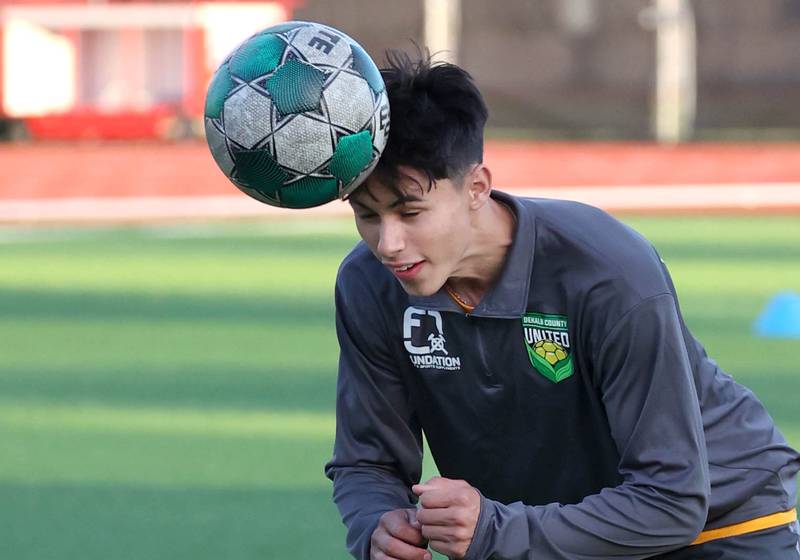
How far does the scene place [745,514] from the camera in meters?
3.23

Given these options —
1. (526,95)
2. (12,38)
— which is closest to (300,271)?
(526,95)

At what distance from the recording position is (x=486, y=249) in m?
3.14

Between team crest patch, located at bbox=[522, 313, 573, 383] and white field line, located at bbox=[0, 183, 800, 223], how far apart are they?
1370 centimetres

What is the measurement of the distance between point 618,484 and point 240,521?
2054 millimetres

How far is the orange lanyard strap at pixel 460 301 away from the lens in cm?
320

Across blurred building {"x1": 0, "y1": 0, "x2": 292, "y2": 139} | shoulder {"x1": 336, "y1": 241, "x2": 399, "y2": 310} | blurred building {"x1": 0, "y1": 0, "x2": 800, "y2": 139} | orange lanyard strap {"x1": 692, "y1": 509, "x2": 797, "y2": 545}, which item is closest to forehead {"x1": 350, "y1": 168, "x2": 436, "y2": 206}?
shoulder {"x1": 336, "y1": 241, "x2": 399, "y2": 310}

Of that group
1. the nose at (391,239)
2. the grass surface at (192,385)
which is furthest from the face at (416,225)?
the grass surface at (192,385)

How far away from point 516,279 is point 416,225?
0.28 meters

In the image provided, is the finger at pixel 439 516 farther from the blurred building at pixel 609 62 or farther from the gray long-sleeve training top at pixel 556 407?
the blurred building at pixel 609 62

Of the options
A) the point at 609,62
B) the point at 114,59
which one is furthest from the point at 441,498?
the point at 114,59

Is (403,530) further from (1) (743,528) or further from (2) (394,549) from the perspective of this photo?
(1) (743,528)

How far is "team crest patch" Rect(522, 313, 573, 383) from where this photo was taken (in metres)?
3.10

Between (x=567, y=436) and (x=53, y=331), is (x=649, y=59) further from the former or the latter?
(x=567, y=436)

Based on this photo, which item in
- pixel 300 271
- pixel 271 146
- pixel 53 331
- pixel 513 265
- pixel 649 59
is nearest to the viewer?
pixel 271 146
